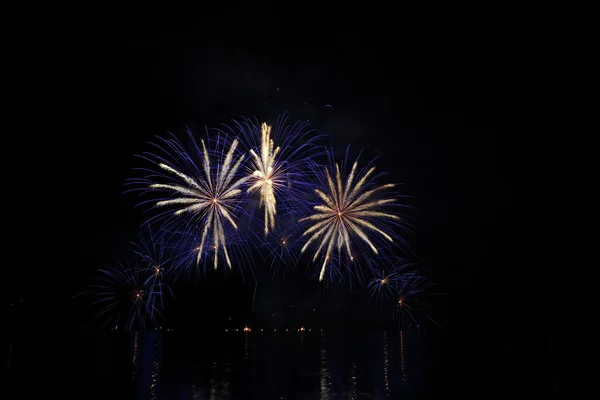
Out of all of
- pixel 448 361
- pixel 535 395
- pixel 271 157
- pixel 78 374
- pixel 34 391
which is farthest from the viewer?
pixel 271 157

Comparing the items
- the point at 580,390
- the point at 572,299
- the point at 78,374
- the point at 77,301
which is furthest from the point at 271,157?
the point at 77,301

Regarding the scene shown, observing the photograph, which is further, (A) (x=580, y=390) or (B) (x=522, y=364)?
(B) (x=522, y=364)

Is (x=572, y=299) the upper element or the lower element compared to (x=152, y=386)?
upper

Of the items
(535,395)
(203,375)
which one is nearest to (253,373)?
(203,375)

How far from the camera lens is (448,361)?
97.6 feet

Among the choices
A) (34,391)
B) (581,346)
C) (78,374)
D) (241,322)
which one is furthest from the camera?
(241,322)

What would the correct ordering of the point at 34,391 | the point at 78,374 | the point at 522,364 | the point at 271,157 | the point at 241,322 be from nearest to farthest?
the point at 34,391 < the point at 78,374 < the point at 522,364 < the point at 271,157 < the point at 241,322

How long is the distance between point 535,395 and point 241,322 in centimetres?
8452

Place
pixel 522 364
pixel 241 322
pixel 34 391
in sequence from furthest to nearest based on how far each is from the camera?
1. pixel 241 322
2. pixel 522 364
3. pixel 34 391

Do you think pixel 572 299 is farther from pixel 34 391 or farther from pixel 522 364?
pixel 34 391

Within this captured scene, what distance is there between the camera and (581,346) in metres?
22.3

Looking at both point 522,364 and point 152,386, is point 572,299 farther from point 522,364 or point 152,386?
point 152,386

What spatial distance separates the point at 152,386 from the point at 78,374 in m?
7.59

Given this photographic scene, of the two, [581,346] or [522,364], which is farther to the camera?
[522,364]
